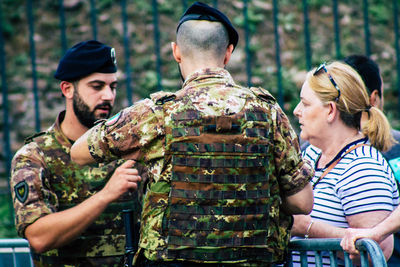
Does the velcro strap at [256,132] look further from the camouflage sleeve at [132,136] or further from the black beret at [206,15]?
the black beret at [206,15]

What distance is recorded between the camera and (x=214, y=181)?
6.60 feet

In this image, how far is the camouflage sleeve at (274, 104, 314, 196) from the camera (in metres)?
2.12

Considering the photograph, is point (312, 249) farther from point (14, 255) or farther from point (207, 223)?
point (14, 255)

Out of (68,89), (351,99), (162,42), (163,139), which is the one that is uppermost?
(162,42)

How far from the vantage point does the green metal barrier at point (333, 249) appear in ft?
6.63

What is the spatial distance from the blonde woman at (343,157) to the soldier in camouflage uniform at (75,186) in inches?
33.9

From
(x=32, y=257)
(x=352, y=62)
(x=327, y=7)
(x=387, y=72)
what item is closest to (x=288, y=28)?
(x=327, y=7)

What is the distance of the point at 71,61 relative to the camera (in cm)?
296

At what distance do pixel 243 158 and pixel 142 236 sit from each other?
0.49 metres

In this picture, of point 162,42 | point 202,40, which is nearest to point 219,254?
point 202,40

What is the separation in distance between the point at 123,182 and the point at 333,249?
0.94 meters

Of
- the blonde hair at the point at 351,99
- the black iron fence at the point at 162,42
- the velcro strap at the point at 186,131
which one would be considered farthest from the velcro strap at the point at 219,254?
the black iron fence at the point at 162,42

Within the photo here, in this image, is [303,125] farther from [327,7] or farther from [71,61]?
Result: [327,7]

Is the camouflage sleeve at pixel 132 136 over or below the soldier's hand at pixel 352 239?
over
